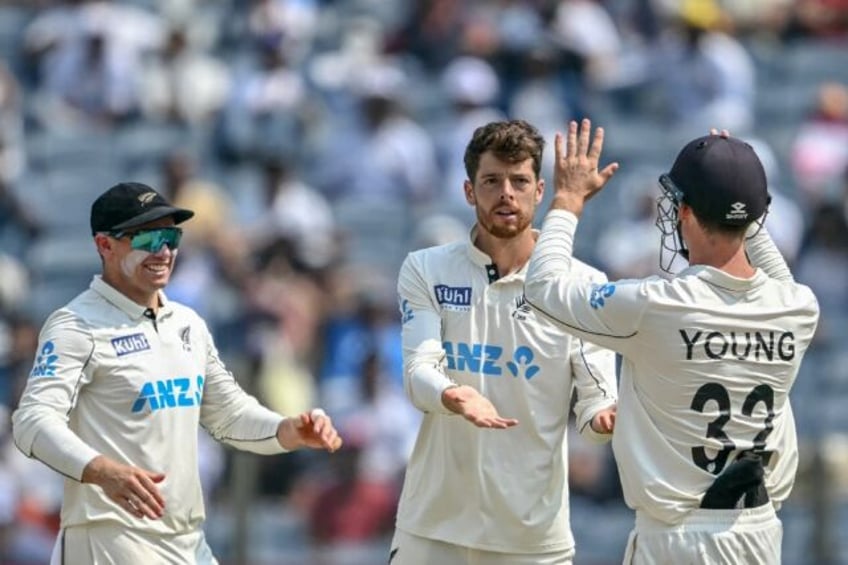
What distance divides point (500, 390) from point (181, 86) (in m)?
10.8

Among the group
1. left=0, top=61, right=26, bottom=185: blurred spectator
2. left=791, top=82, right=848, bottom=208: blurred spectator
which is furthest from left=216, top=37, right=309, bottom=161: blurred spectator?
left=791, top=82, right=848, bottom=208: blurred spectator

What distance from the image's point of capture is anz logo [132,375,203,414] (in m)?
7.56

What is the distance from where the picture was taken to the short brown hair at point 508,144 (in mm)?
7695

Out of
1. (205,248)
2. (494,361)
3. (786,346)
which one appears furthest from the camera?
(205,248)

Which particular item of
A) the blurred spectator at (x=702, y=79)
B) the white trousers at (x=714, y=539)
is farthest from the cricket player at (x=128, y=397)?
the blurred spectator at (x=702, y=79)

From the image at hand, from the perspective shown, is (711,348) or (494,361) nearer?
(711,348)

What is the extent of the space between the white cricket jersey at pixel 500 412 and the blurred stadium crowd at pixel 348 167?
6.18m

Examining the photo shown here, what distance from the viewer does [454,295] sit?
7.82m

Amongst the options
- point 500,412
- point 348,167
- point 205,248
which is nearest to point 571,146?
point 500,412

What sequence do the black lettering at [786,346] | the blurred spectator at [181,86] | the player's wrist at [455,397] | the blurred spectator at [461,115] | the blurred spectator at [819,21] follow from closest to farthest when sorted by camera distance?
the black lettering at [786,346], the player's wrist at [455,397], the blurred spectator at [461,115], the blurred spectator at [181,86], the blurred spectator at [819,21]

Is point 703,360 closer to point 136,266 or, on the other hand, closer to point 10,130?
point 136,266

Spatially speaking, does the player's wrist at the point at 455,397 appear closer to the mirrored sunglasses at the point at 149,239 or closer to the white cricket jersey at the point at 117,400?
the white cricket jersey at the point at 117,400

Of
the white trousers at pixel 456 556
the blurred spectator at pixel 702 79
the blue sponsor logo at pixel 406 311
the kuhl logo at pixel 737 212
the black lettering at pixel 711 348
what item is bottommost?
the white trousers at pixel 456 556

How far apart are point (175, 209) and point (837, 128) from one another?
9.96 meters
